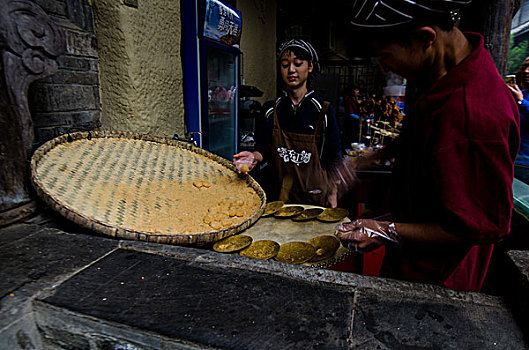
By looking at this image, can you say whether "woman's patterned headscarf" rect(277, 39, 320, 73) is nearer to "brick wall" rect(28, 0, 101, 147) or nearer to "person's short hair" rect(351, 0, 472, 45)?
"brick wall" rect(28, 0, 101, 147)

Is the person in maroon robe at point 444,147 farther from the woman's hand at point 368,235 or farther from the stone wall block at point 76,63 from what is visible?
the stone wall block at point 76,63

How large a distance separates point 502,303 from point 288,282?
70cm

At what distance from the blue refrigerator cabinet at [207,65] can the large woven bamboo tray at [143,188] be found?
158 centimetres

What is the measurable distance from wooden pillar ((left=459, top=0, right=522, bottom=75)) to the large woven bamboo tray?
3.29 meters

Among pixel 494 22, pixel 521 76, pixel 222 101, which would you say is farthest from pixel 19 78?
pixel 521 76

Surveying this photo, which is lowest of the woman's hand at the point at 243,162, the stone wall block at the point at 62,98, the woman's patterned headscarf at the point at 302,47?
the woman's hand at the point at 243,162

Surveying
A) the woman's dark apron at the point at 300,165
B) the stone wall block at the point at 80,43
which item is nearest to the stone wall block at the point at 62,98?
the stone wall block at the point at 80,43

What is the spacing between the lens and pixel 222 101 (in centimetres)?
471

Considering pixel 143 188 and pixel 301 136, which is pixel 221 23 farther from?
pixel 143 188

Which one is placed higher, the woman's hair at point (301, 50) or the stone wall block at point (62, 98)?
the woman's hair at point (301, 50)

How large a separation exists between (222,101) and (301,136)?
2.17 metres

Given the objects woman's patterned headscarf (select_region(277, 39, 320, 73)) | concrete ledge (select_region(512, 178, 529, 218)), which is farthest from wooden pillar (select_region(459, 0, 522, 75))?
woman's patterned headscarf (select_region(277, 39, 320, 73))

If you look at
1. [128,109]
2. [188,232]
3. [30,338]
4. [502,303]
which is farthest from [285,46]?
[30,338]

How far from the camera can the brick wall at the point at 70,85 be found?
1936 mm
